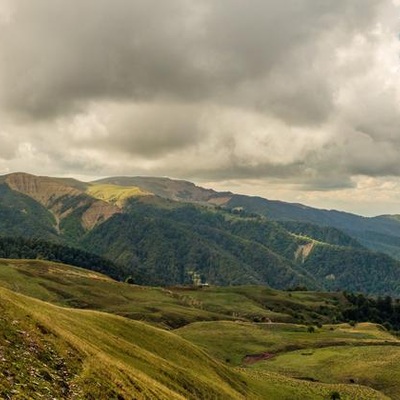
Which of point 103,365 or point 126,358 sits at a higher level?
point 103,365

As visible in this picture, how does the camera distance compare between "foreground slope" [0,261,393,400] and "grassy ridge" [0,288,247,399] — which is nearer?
"foreground slope" [0,261,393,400]

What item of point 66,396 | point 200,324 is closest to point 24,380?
point 66,396

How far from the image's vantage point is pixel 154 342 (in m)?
70.9

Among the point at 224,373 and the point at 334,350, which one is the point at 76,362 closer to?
the point at 224,373

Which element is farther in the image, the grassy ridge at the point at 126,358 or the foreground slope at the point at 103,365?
the grassy ridge at the point at 126,358

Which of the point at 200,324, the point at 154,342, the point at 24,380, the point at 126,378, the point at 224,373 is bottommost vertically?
the point at 200,324

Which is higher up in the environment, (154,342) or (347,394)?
(154,342)

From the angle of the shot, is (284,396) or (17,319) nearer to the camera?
(17,319)

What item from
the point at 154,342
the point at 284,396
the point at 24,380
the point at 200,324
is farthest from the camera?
the point at 200,324

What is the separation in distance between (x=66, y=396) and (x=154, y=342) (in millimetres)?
38873

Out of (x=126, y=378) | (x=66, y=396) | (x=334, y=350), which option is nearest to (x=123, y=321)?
(x=126, y=378)

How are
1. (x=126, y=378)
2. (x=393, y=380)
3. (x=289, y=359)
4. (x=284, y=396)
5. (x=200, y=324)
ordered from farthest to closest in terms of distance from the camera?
(x=200, y=324), (x=289, y=359), (x=393, y=380), (x=284, y=396), (x=126, y=378)

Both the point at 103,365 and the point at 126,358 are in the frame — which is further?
the point at 126,358

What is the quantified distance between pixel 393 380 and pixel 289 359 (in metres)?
27.0
